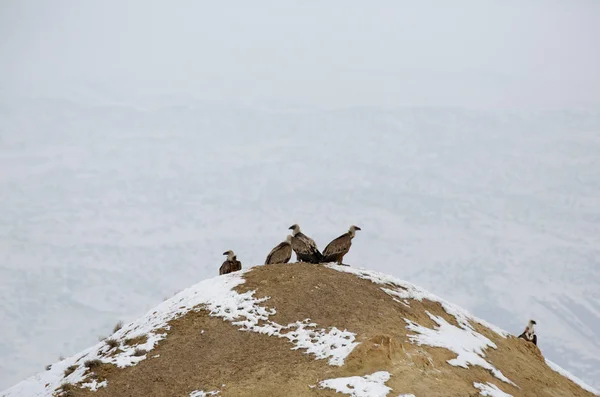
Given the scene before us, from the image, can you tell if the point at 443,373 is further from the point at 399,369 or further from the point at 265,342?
the point at 265,342

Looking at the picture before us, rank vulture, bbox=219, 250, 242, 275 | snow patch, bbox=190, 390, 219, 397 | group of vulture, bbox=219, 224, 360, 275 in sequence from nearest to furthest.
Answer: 1. snow patch, bbox=190, 390, 219, 397
2. group of vulture, bbox=219, 224, 360, 275
3. vulture, bbox=219, 250, 242, 275

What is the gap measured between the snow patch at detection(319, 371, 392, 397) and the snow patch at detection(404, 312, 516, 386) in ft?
9.80

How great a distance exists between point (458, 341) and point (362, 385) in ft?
19.6

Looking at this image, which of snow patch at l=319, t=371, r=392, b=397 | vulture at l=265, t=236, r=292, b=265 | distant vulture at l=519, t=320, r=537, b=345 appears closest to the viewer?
snow patch at l=319, t=371, r=392, b=397

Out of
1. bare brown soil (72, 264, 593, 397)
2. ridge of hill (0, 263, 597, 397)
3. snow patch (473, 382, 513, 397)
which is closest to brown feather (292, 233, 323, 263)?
ridge of hill (0, 263, 597, 397)

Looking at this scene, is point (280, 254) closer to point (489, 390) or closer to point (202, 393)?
point (202, 393)

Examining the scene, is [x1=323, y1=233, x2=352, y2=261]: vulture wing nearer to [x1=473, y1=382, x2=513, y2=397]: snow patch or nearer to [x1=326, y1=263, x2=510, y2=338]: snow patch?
[x1=326, y1=263, x2=510, y2=338]: snow patch

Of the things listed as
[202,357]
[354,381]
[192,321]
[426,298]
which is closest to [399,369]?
[354,381]

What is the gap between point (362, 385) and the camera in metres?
16.4

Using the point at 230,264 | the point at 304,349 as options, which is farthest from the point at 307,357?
the point at 230,264

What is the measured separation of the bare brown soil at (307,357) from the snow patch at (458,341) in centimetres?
33

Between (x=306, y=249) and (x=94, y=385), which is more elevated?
(x=306, y=249)

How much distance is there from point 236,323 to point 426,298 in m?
7.85

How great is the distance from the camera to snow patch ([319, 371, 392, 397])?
16.1m
